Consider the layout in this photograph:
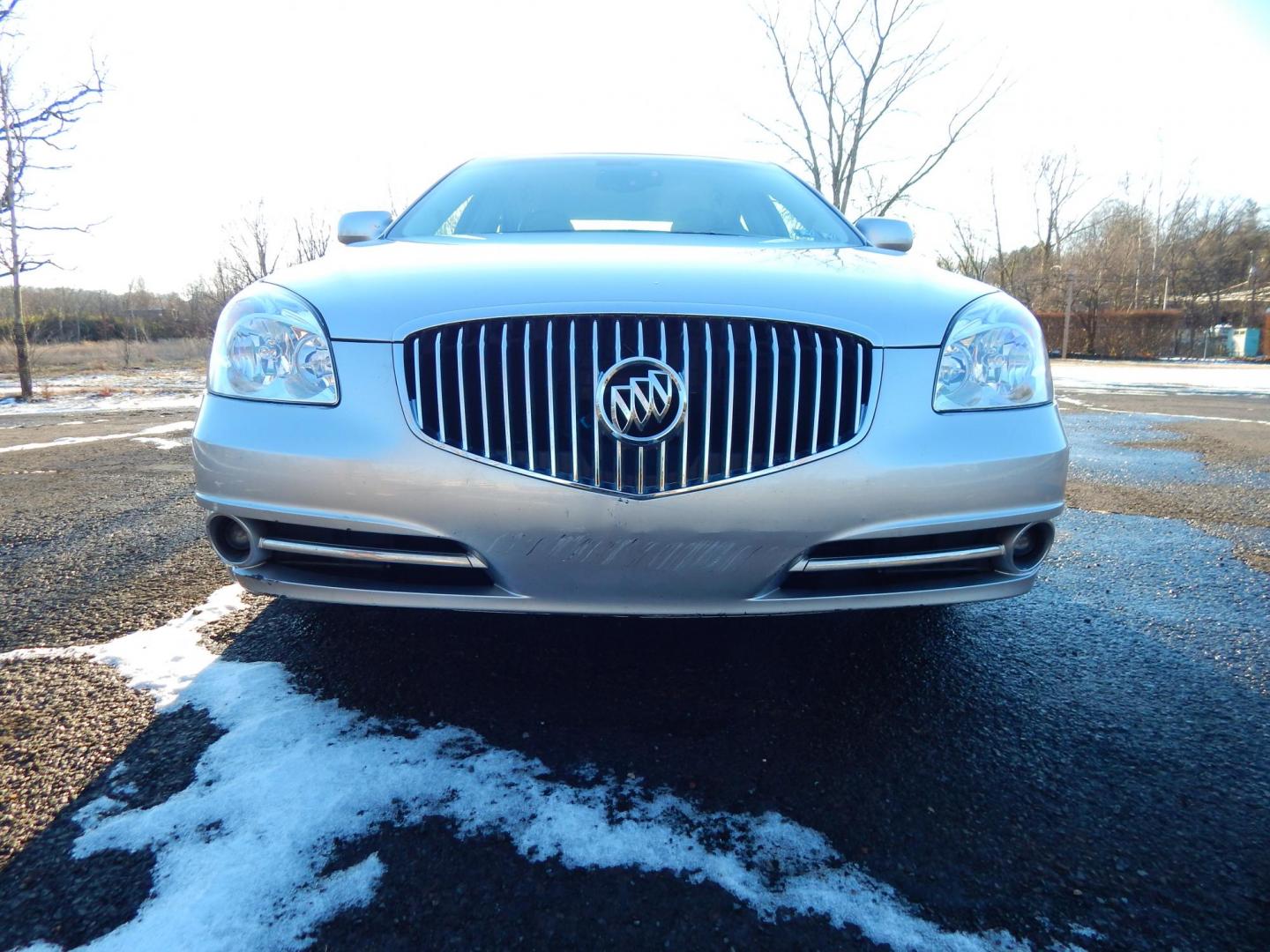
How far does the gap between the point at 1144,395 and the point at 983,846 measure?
42.8 feet

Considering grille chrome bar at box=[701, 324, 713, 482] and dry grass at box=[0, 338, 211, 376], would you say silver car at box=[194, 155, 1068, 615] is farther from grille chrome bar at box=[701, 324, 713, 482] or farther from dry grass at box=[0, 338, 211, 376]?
dry grass at box=[0, 338, 211, 376]

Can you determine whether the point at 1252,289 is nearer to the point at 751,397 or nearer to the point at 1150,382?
the point at 1150,382

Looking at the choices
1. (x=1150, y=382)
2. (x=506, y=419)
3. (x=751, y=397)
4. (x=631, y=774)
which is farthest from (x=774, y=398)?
(x=1150, y=382)

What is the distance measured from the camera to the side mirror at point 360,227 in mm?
2705

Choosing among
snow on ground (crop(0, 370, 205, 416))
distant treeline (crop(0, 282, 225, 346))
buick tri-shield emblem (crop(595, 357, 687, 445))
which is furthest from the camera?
distant treeline (crop(0, 282, 225, 346))

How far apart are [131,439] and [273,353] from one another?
581 cm

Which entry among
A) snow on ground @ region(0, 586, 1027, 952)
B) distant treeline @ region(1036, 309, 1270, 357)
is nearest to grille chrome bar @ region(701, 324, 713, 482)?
snow on ground @ region(0, 586, 1027, 952)

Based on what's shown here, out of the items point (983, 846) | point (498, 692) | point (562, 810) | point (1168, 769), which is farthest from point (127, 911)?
point (1168, 769)

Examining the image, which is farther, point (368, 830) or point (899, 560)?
point (899, 560)

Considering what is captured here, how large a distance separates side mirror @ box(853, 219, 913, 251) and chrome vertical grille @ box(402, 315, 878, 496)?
140cm

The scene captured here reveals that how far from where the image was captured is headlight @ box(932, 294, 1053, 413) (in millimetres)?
1645

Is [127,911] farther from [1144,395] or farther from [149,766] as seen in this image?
[1144,395]

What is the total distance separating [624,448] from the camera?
1471mm

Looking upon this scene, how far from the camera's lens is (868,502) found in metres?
1.50
